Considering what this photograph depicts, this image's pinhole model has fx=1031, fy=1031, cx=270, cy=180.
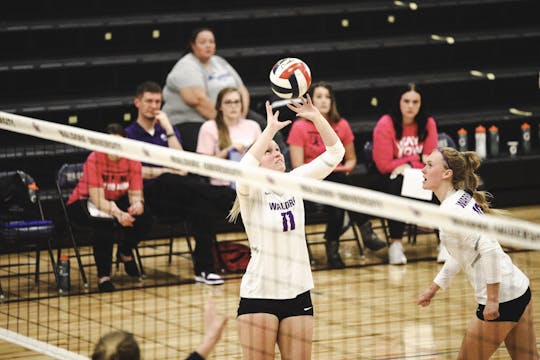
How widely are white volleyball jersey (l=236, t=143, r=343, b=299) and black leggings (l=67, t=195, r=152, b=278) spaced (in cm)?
386

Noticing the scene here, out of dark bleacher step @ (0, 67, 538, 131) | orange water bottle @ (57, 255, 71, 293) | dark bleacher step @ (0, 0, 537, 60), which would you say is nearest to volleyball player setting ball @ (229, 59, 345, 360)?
orange water bottle @ (57, 255, 71, 293)

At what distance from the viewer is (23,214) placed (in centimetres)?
938

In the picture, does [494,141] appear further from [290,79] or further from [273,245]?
[273,245]

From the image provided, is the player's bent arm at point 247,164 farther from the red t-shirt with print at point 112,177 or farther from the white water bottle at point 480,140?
the white water bottle at point 480,140

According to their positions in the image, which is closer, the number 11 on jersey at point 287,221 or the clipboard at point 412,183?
the number 11 on jersey at point 287,221

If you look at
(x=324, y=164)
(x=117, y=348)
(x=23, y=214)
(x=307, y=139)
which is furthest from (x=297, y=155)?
(x=117, y=348)

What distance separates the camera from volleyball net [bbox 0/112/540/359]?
5859mm

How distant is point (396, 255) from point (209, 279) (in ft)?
6.21

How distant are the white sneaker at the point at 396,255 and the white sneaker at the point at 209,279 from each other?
5.68 feet

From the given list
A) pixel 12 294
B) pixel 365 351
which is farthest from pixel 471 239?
pixel 12 294

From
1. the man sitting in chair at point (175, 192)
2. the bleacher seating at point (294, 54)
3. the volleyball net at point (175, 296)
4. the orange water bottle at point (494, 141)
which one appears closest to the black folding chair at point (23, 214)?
the volleyball net at point (175, 296)

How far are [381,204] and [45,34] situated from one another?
8.49m

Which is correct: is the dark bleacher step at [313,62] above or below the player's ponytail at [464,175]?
above

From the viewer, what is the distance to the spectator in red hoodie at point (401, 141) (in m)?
10.2
